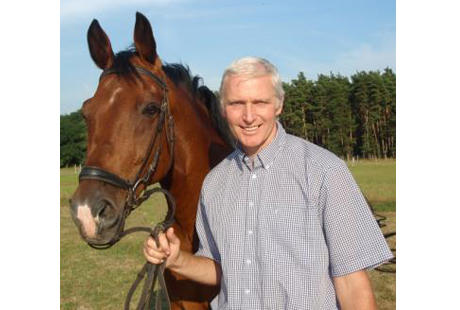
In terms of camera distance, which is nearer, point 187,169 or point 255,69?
point 255,69

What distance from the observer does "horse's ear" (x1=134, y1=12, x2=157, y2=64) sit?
2719 millimetres

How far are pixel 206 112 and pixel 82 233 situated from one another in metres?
1.41

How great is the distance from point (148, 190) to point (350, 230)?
1.23m

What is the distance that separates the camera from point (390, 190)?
66.8 feet

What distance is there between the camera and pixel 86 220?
2193 mm

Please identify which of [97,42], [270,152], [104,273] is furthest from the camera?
[104,273]

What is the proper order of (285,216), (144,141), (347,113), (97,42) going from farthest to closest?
(347,113) → (97,42) → (144,141) → (285,216)

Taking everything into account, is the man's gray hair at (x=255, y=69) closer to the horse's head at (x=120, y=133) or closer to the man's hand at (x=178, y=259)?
the horse's head at (x=120, y=133)

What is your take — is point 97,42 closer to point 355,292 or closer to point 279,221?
point 279,221

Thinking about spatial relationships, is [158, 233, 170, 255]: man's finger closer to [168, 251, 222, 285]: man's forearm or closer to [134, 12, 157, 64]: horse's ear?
[168, 251, 222, 285]: man's forearm

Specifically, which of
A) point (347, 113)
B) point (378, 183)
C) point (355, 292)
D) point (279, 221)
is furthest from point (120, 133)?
point (347, 113)

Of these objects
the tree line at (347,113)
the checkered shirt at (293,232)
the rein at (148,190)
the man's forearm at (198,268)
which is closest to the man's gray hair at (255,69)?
the checkered shirt at (293,232)

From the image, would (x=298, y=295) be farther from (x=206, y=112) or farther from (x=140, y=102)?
(x=206, y=112)
